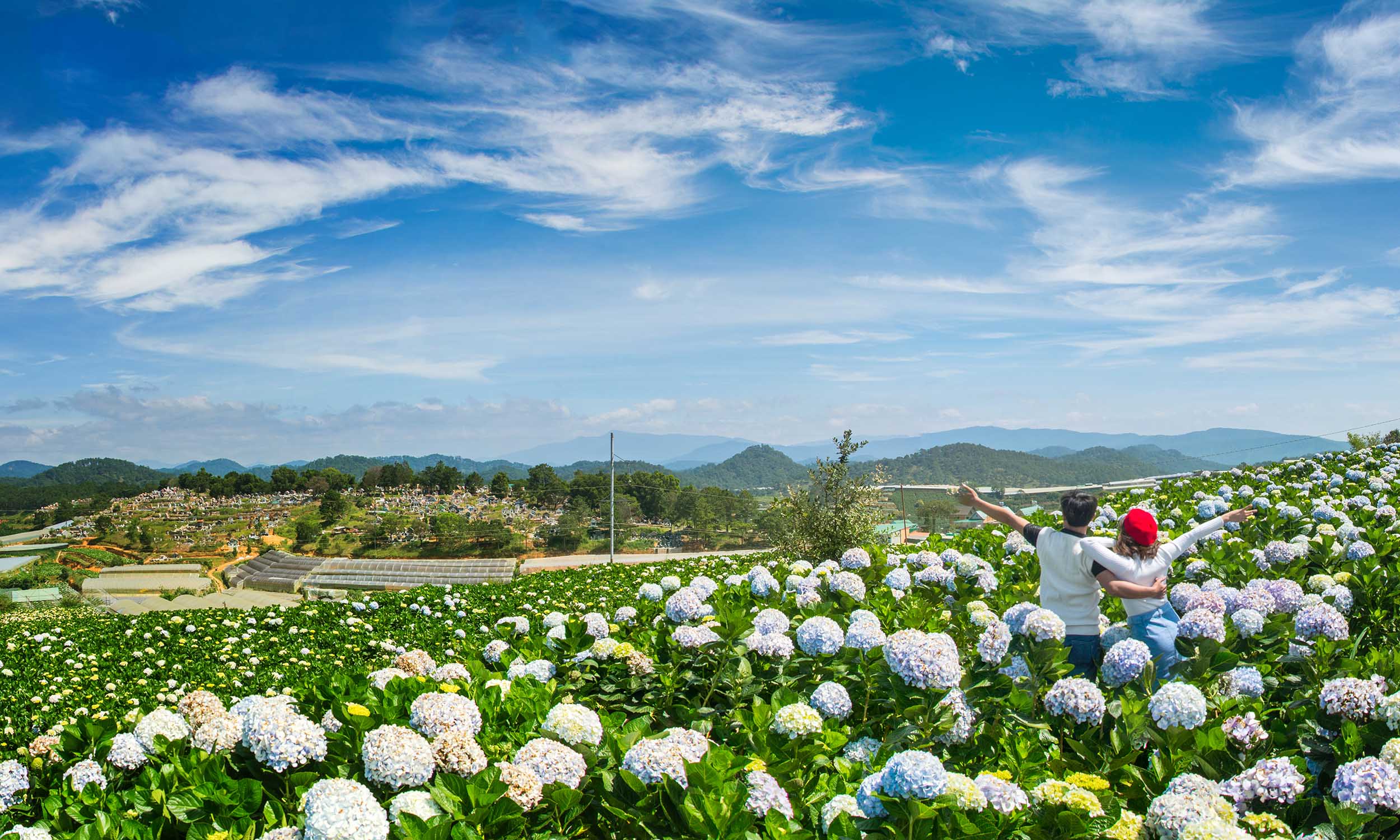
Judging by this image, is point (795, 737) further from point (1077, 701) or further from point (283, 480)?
point (283, 480)

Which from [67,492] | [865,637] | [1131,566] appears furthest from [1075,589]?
[67,492]

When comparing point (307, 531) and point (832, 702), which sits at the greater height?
point (832, 702)

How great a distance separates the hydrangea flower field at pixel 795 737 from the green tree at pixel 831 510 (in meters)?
6.57

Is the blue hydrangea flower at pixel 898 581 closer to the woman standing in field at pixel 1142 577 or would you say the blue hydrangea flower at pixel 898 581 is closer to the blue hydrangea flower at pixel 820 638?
the woman standing in field at pixel 1142 577

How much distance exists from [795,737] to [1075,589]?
2299mm

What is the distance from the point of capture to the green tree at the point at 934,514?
1667 centimetres

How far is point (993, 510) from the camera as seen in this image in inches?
202

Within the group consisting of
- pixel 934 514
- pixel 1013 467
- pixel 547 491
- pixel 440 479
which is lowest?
pixel 547 491

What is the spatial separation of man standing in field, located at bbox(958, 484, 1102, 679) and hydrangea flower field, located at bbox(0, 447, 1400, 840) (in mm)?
382

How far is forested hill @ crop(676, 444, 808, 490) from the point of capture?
15500cm

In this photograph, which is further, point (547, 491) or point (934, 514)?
point (547, 491)

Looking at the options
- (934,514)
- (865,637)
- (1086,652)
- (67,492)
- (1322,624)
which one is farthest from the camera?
(67,492)

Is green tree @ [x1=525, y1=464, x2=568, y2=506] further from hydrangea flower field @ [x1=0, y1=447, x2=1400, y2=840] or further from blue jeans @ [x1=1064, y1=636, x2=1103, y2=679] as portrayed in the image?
blue jeans @ [x1=1064, y1=636, x2=1103, y2=679]

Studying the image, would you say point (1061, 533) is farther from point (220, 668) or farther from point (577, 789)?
point (220, 668)
